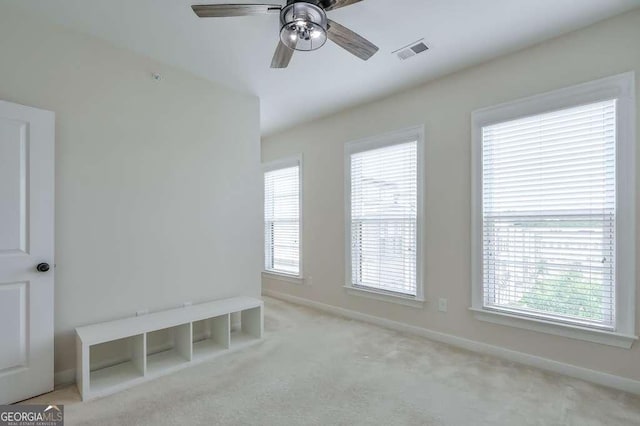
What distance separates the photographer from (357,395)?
231 centimetres

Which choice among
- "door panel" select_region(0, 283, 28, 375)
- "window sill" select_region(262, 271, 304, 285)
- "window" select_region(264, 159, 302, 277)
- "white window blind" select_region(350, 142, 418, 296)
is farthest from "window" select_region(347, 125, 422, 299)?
"door panel" select_region(0, 283, 28, 375)

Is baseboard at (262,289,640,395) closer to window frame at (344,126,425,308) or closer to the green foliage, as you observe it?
window frame at (344,126,425,308)

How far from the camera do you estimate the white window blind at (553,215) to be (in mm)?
2449

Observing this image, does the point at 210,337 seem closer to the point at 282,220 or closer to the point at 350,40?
the point at 282,220

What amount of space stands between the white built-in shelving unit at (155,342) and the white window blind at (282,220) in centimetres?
164

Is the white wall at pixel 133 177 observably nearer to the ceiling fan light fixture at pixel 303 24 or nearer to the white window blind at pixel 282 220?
the white window blind at pixel 282 220

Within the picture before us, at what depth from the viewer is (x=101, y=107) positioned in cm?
269

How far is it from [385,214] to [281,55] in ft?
7.17

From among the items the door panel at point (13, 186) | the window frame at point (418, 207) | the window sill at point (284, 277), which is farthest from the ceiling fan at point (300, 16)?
the window sill at point (284, 277)

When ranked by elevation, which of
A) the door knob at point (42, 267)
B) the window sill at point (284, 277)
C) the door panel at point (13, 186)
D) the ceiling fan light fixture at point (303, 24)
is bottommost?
the window sill at point (284, 277)

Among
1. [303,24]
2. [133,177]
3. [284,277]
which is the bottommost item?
[284,277]

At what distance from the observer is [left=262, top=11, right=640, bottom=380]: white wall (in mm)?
2477

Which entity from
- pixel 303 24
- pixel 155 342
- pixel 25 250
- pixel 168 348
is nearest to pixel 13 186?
pixel 25 250

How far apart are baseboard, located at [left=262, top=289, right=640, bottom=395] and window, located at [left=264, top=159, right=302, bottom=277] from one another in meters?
1.11
